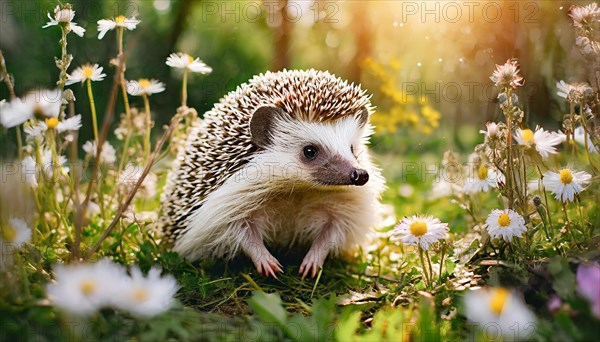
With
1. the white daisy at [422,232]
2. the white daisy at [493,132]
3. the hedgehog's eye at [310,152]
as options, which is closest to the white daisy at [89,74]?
the hedgehog's eye at [310,152]

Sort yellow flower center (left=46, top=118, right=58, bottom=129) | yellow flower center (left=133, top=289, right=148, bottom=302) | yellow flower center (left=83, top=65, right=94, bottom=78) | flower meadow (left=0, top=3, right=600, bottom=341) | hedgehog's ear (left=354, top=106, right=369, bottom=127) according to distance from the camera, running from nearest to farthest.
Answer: yellow flower center (left=133, top=289, right=148, bottom=302) → flower meadow (left=0, top=3, right=600, bottom=341) → yellow flower center (left=46, top=118, right=58, bottom=129) → yellow flower center (left=83, top=65, right=94, bottom=78) → hedgehog's ear (left=354, top=106, right=369, bottom=127)

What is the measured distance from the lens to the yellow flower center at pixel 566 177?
277cm

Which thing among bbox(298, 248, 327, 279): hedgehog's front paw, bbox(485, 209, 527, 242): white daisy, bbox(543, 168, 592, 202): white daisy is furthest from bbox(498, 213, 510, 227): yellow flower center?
bbox(298, 248, 327, 279): hedgehog's front paw

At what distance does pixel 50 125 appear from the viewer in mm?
2934

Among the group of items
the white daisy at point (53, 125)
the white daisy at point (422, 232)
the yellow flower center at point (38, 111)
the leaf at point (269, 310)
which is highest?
the white daisy at point (53, 125)

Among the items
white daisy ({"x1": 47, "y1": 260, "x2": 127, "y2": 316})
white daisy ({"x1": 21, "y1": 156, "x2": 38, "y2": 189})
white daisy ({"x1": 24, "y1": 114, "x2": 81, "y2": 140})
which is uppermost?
white daisy ({"x1": 24, "y1": 114, "x2": 81, "y2": 140})

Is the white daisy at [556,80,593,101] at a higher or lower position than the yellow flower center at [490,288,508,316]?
higher

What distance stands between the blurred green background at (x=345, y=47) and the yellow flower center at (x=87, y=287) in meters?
3.03

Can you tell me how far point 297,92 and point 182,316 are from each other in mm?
1553

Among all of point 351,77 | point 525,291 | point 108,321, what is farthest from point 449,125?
point 108,321

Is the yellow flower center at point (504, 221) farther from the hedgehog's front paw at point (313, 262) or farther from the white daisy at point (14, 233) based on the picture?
the white daisy at point (14, 233)

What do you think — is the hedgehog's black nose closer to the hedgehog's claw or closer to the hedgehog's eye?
the hedgehog's eye

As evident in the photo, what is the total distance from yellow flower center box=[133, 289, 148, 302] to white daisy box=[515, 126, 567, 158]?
185 cm

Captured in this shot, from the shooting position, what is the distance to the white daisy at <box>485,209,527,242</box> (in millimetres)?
2635
